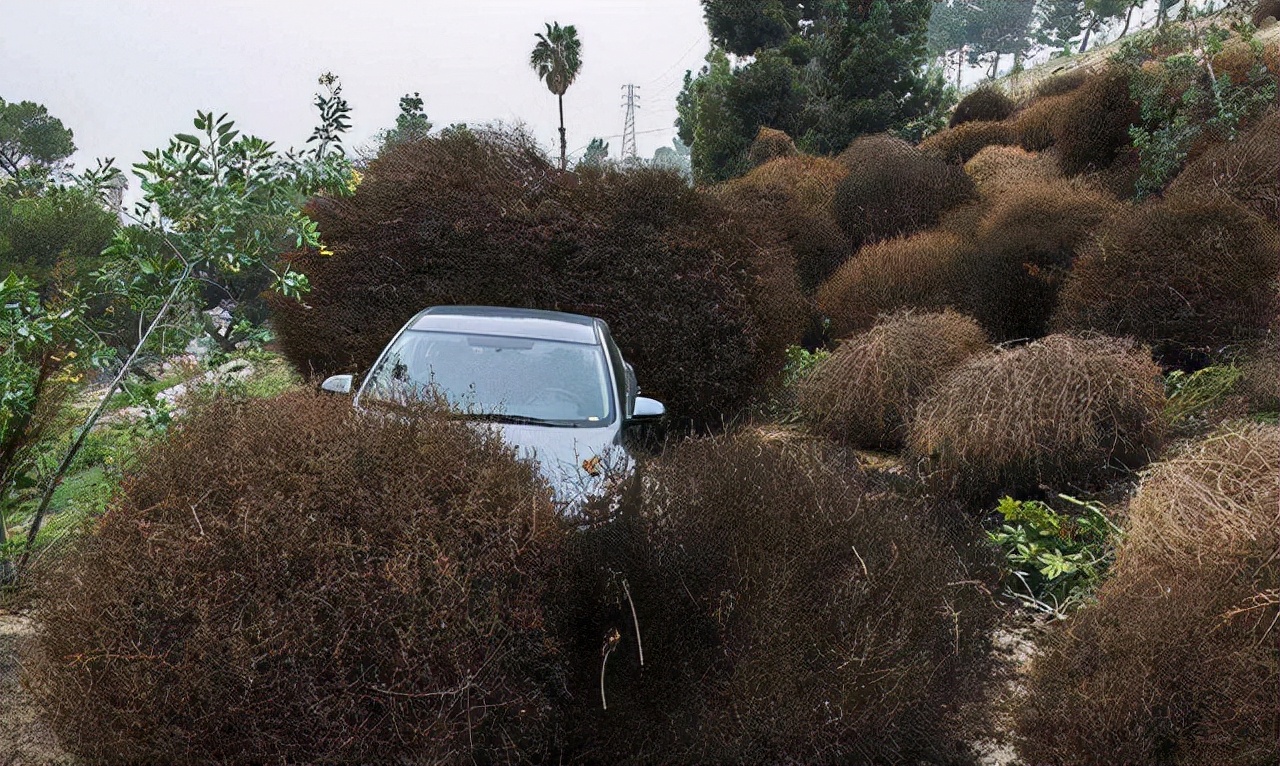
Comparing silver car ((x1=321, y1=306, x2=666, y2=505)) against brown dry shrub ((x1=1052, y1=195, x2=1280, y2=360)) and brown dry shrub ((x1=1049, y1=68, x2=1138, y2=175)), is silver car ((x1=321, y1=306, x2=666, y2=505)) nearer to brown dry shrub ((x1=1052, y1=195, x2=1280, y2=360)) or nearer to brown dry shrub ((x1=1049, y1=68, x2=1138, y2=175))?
brown dry shrub ((x1=1052, y1=195, x2=1280, y2=360))

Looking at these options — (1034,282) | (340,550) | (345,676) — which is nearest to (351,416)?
(340,550)

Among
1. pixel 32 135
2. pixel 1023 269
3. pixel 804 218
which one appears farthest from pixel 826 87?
pixel 32 135

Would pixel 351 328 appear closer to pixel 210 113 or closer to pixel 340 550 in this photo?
pixel 210 113

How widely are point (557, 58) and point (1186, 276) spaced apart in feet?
112

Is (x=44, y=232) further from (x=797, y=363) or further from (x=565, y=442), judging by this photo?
(x=565, y=442)

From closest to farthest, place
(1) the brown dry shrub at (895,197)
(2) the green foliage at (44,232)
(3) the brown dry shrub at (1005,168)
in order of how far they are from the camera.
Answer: (1) the brown dry shrub at (895,197) → (3) the brown dry shrub at (1005,168) → (2) the green foliage at (44,232)

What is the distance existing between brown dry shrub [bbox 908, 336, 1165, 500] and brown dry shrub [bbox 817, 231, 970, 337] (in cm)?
482

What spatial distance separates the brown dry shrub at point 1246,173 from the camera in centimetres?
926

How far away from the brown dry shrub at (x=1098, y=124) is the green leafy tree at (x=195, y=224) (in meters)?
14.5

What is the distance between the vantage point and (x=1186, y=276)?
8.49 metres

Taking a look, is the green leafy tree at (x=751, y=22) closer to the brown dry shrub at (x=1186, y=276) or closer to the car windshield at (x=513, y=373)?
the brown dry shrub at (x=1186, y=276)

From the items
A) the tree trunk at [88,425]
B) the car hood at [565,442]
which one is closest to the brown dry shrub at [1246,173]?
→ the car hood at [565,442]

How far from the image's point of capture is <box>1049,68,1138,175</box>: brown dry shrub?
16.3m

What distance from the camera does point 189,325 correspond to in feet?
19.0
